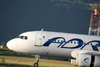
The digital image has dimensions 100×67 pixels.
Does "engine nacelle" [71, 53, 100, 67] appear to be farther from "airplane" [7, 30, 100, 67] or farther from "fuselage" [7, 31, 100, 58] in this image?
"fuselage" [7, 31, 100, 58]

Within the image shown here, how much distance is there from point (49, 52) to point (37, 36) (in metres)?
2.40

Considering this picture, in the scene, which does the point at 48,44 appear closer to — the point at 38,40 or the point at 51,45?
the point at 51,45

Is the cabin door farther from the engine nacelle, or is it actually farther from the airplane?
the engine nacelle

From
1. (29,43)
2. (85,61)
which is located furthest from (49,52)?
(85,61)

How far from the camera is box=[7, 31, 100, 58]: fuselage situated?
25.5 metres

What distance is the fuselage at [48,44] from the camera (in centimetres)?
2553

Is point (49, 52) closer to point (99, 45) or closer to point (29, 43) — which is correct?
point (29, 43)

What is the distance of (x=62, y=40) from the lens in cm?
2583

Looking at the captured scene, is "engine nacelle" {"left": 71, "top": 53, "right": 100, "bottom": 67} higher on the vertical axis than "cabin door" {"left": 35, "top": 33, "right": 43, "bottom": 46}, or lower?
lower

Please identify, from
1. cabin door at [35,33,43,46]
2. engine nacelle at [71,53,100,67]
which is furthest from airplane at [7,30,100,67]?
engine nacelle at [71,53,100,67]

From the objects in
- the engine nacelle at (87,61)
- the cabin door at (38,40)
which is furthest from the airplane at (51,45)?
the engine nacelle at (87,61)

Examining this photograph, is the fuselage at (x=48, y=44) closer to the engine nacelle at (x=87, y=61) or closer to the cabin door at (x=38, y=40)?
the cabin door at (x=38, y=40)

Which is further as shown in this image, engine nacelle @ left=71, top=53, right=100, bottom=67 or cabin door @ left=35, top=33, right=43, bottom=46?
cabin door @ left=35, top=33, right=43, bottom=46

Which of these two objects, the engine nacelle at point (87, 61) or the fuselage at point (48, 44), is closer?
the engine nacelle at point (87, 61)
